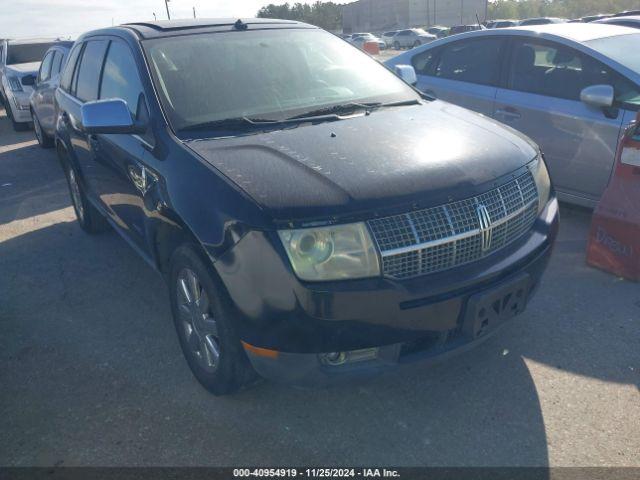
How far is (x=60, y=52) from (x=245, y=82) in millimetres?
6521

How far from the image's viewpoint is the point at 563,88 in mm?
4684

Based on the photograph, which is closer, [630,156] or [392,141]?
[392,141]

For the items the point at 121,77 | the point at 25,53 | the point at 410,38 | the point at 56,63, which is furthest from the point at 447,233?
the point at 410,38

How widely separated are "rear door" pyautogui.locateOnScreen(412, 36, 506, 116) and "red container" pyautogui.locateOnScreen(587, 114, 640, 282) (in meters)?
1.55

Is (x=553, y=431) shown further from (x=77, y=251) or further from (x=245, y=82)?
(x=77, y=251)

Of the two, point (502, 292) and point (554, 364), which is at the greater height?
point (502, 292)

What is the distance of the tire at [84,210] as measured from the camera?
16.4ft

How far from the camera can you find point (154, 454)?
98.5 inches

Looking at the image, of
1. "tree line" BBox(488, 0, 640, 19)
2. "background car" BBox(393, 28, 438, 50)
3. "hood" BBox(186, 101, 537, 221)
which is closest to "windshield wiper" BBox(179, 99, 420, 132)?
"hood" BBox(186, 101, 537, 221)

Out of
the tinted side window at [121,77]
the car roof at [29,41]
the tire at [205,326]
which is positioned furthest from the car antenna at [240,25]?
the car roof at [29,41]

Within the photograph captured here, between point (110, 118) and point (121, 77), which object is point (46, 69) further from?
point (110, 118)

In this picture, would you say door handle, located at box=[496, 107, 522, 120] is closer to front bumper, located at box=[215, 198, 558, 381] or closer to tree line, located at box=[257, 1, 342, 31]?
front bumper, located at box=[215, 198, 558, 381]

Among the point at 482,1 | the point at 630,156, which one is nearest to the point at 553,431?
the point at 630,156

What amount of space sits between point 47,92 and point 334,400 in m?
7.53
